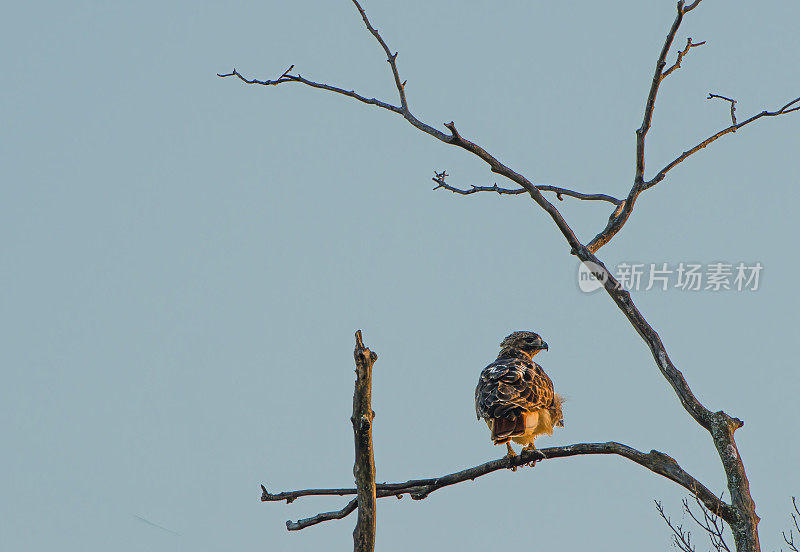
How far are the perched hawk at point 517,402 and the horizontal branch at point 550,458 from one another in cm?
123

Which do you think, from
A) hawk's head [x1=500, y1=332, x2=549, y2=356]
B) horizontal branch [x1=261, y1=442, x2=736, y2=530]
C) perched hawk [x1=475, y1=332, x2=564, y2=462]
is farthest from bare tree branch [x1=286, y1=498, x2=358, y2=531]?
hawk's head [x1=500, y1=332, x2=549, y2=356]

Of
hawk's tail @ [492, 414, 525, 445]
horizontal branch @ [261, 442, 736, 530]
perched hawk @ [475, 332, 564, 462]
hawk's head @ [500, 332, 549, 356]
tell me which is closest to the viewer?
horizontal branch @ [261, 442, 736, 530]

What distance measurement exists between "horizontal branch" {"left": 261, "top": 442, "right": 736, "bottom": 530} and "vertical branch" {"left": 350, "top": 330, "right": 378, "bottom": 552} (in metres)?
1.18

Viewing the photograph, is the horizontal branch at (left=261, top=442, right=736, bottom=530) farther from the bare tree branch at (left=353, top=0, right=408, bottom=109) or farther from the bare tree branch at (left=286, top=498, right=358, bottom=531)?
the bare tree branch at (left=353, top=0, right=408, bottom=109)

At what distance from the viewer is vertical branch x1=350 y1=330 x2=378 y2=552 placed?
544cm

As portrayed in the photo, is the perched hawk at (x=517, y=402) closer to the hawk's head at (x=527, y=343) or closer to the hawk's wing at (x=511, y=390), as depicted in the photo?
the hawk's wing at (x=511, y=390)

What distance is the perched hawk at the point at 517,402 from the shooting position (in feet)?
29.3

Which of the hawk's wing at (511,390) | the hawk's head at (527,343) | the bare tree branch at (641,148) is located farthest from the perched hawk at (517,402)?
the bare tree branch at (641,148)

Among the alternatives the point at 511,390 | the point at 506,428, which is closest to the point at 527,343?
the point at 511,390

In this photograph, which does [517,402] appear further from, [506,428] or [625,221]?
[625,221]

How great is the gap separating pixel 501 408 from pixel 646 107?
3163mm

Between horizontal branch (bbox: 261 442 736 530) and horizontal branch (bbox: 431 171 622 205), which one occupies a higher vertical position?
horizontal branch (bbox: 431 171 622 205)

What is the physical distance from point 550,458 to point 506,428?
4.47 feet

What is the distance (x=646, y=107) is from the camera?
7145 millimetres
